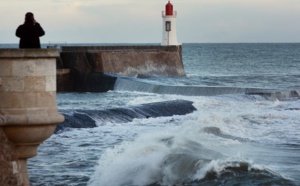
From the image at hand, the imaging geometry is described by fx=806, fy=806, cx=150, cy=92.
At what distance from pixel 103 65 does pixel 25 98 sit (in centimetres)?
2341

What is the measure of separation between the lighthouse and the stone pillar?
113 ft

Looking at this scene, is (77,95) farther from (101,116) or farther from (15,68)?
(15,68)

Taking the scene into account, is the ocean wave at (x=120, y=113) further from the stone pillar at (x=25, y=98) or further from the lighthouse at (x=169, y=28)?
the lighthouse at (x=169, y=28)

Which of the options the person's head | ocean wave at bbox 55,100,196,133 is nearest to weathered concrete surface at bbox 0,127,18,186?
the person's head

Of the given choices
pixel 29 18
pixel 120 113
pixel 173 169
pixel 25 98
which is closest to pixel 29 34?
pixel 29 18

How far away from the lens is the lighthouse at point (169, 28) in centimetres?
4162

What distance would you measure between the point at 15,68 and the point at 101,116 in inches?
461

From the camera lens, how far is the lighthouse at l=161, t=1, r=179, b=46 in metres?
41.6

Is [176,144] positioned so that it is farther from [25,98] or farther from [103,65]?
[103,65]

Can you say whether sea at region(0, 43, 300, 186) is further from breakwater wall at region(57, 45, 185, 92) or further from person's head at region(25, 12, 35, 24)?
person's head at region(25, 12, 35, 24)

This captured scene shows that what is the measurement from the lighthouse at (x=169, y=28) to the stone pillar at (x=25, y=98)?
113ft

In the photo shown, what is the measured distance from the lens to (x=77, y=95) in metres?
28.0

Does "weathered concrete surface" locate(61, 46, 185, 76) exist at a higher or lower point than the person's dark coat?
lower

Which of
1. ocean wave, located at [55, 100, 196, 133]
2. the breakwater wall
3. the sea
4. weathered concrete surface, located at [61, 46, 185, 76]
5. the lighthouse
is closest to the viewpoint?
the sea
